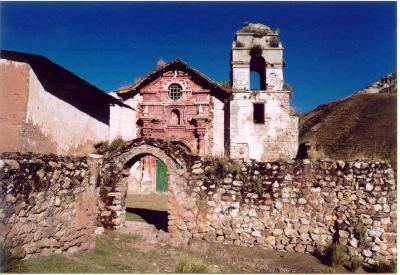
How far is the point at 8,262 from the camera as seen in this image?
189 inches

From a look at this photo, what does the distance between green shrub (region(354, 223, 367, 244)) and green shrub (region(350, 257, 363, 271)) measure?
17.4 inches

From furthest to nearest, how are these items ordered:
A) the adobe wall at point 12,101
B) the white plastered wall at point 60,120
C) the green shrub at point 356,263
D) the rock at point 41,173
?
the green shrub at point 356,263, the white plastered wall at point 60,120, the adobe wall at point 12,101, the rock at point 41,173

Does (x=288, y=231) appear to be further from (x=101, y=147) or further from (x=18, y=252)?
(x=18, y=252)

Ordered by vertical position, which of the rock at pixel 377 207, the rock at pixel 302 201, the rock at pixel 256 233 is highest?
the rock at pixel 302 201

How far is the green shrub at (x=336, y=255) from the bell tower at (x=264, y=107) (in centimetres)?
1072

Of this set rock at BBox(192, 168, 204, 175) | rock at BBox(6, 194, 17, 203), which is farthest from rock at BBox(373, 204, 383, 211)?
rock at BBox(6, 194, 17, 203)

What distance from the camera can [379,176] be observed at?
898cm

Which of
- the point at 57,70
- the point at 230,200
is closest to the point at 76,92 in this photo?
the point at 57,70

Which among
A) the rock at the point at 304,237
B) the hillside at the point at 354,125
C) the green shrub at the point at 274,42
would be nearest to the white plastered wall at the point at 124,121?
the green shrub at the point at 274,42

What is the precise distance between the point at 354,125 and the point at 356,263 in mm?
29717

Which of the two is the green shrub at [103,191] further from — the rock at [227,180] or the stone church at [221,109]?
the stone church at [221,109]

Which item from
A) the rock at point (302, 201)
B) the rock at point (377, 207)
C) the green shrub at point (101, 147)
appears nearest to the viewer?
the rock at point (377, 207)

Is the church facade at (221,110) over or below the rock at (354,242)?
over

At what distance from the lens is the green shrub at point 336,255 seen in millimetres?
8475
